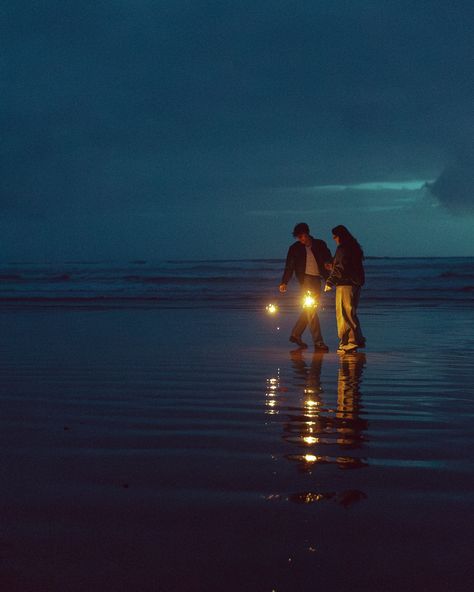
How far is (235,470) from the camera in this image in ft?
14.5

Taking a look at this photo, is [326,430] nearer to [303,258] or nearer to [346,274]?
[346,274]

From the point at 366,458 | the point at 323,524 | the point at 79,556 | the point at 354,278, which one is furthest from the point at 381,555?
the point at 354,278

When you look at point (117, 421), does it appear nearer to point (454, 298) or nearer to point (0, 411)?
point (0, 411)

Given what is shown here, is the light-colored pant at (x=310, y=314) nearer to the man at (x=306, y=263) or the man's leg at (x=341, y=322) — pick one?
the man at (x=306, y=263)

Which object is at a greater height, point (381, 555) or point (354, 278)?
point (354, 278)

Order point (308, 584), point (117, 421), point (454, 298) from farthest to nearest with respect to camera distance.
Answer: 1. point (454, 298)
2. point (117, 421)
3. point (308, 584)

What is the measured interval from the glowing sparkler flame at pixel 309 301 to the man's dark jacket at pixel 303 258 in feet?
1.14

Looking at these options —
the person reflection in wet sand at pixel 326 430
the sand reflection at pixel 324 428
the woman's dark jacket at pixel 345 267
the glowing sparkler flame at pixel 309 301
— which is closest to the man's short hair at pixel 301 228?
the woman's dark jacket at pixel 345 267

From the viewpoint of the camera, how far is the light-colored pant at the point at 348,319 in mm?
11844

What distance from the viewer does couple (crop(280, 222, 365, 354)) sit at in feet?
39.2

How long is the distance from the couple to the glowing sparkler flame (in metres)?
0.07

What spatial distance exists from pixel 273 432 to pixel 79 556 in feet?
8.54

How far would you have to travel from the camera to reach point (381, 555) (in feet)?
10.1

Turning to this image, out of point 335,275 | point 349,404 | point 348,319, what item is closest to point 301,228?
point 335,275
